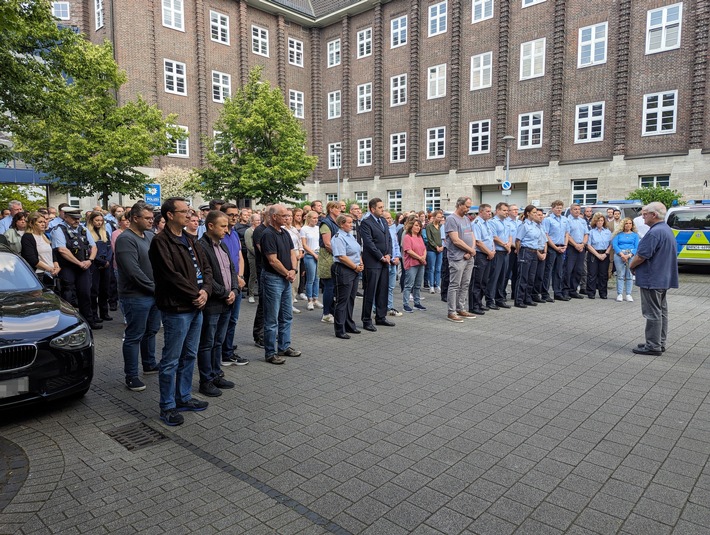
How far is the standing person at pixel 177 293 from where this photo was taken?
446 cm

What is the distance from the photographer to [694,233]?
16.8 m

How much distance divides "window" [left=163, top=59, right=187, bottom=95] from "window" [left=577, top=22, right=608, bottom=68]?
25620 mm

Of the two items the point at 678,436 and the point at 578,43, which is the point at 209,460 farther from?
the point at 578,43

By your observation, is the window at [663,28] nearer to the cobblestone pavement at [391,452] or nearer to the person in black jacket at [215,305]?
the cobblestone pavement at [391,452]

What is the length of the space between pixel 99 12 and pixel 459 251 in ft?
108

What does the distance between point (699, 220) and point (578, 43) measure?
1623 centimetres

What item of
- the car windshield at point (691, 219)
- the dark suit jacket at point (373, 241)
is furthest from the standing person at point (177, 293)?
the car windshield at point (691, 219)

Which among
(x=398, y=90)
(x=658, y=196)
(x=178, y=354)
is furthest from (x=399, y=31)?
(x=178, y=354)

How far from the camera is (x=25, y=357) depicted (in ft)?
14.6

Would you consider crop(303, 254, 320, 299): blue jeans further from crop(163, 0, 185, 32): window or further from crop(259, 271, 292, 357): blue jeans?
crop(163, 0, 185, 32): window

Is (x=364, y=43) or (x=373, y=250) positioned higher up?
(x=364, y=43)

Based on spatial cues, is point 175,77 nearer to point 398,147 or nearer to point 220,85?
point 220,85

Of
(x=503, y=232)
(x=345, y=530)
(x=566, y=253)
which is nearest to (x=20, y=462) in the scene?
(x=345, y=530)

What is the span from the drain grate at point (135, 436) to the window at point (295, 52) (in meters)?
40.6
